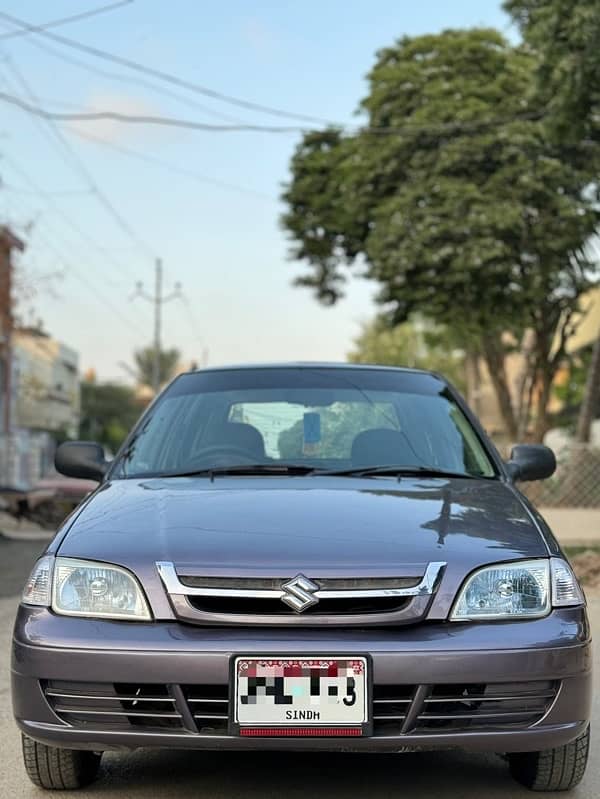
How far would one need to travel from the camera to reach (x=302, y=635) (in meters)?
3.82

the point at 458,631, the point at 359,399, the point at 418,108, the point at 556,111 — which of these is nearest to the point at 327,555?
the point at 458,631

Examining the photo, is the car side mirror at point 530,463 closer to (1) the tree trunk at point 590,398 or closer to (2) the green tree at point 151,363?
(1) the tree trunk at point 590,398

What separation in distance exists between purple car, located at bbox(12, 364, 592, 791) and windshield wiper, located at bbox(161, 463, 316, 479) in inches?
17.9

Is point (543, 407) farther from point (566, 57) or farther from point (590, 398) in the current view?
point (566, 57)

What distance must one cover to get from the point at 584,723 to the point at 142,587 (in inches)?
53.9

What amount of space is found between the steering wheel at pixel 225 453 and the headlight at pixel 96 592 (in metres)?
1.15

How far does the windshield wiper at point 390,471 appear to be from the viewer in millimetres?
4984

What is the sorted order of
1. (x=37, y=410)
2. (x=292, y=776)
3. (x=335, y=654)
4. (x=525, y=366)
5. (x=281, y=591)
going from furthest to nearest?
1. (x=37, y=410)
2. (x=525, y=366)
3. (x=292, y=776)
4. (x=281, y=591)
5. (x=335, y=654)

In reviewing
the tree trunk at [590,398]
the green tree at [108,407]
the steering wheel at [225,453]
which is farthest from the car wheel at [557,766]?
the green tree at [108,407]

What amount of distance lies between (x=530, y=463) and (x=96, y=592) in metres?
2.15

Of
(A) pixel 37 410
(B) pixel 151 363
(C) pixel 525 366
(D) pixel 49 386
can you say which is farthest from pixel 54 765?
(B) pixel 151 363

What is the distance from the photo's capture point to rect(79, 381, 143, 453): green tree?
334ft

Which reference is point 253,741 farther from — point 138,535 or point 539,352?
point 539,352

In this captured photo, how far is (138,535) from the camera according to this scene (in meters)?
4.19
